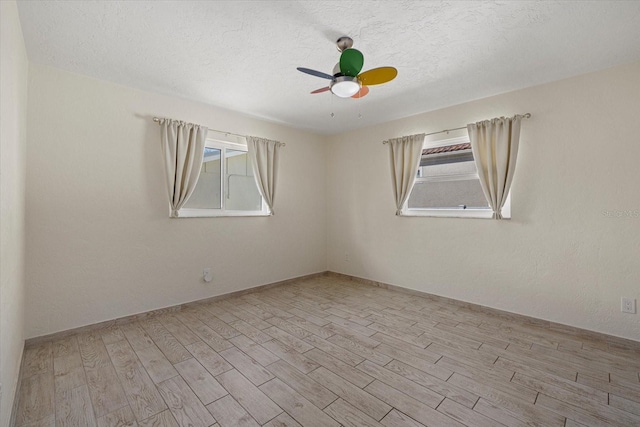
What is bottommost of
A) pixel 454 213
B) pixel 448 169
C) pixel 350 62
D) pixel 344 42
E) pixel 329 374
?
pixel 329 374

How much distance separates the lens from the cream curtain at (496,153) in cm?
304

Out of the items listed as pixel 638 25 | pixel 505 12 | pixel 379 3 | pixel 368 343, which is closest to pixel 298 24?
pixel 379 3

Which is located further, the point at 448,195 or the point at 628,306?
the point at 448,195

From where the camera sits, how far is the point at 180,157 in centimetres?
324

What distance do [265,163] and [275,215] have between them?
0.82 metres

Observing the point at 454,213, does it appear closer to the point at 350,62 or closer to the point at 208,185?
the point at 350,62

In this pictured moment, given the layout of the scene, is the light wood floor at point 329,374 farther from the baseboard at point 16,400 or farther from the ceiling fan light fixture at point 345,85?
the ceiling fan light fixture at point 345,85

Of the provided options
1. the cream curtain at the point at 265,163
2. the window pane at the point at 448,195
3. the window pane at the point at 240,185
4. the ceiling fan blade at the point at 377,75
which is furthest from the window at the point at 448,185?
the window pane at the point at 240,185

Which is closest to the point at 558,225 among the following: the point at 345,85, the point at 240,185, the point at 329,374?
the point at 345,85

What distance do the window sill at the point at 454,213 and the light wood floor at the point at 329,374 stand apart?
1195 mm

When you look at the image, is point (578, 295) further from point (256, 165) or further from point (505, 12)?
point (256, 165)

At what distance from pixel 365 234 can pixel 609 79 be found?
321 centimetres

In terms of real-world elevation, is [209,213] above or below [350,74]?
below

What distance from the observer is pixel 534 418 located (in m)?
1.61
